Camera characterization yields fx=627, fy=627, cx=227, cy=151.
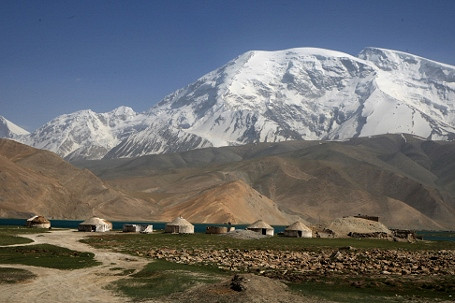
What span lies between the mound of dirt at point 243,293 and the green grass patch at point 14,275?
32.8 feet

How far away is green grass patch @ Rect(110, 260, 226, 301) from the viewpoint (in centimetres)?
3281

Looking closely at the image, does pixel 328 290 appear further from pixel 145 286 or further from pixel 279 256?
pixel 279 256

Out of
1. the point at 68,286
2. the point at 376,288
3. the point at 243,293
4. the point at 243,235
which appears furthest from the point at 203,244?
the point at 243,293

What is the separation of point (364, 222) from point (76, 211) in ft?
365

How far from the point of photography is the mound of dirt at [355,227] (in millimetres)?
109500

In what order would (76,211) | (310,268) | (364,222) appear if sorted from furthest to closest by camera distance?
(76,211) < (364,222) < (310,268)

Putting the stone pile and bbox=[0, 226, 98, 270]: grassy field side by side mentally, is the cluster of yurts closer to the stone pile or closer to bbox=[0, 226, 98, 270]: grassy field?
the stone pile

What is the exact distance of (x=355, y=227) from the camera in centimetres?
11131

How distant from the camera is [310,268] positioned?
44.7 metres

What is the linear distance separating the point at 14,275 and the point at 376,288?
20.9 metres

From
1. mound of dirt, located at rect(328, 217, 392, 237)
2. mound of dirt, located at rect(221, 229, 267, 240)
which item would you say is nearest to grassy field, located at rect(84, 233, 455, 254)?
mound of dirt, located at rect(221, 229, 267, 240)

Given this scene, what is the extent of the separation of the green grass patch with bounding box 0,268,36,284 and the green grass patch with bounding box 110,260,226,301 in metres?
5.43

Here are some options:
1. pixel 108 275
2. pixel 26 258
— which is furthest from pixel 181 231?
pixel 108 275

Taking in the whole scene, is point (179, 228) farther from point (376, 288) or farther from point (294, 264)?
point (376, 288)
